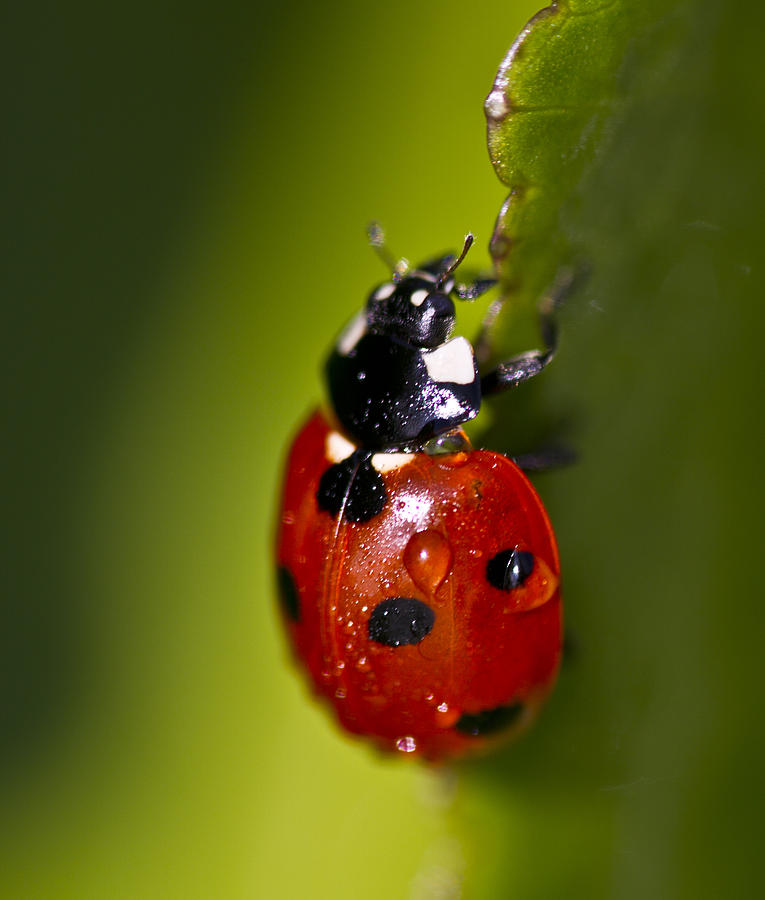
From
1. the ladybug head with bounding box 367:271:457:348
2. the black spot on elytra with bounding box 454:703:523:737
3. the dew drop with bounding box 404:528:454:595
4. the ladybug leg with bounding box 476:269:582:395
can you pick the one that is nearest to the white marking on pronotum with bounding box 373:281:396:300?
the ladybug head with bounding box 367:271:457:348

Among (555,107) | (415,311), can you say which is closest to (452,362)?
(415,311)

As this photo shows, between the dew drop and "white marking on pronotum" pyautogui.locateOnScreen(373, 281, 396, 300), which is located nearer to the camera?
the dew drop

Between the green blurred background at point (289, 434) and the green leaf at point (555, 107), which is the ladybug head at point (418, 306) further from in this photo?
the green leaf at point (555, 107)

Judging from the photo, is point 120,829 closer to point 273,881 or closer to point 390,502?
point 273,881

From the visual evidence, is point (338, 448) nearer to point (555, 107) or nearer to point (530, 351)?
point (530, 351)

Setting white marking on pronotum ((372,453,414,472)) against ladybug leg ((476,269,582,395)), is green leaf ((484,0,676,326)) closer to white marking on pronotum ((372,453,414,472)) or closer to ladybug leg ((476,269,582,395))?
ladybug leg ((476,269,582,395))

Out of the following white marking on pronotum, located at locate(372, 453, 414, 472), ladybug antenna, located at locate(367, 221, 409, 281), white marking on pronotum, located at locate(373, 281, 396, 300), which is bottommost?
white marking on pronotum, located at locate(372, 453, 414, 472)

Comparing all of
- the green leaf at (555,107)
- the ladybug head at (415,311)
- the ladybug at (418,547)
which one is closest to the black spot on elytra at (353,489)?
the ladybug at (418,547)
